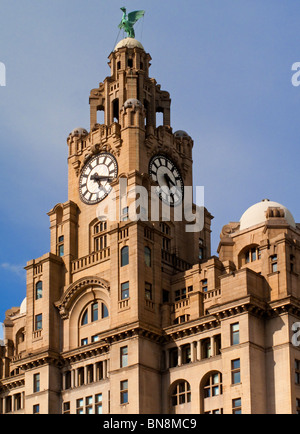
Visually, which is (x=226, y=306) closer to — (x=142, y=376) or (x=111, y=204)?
(x=142, y=376)

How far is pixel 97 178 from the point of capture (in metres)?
114

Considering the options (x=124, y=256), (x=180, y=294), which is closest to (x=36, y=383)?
(x=124, y=256)

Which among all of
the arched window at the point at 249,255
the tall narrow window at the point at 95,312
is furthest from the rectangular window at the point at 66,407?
the arched window at the point at 249,255

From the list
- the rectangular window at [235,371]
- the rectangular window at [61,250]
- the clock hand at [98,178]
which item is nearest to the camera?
the rectangular window at [235,371]

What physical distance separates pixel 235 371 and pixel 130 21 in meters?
46.3

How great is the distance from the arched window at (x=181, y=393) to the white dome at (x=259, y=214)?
16.2 m

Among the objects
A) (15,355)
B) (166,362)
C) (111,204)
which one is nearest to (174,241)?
(111,204)

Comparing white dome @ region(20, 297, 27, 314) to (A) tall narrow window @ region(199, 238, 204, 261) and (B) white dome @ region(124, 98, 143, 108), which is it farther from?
(B) white dome @ region(124, 98, 143, 108)

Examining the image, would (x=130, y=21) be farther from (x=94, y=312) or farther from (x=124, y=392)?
(x=124, y=392)

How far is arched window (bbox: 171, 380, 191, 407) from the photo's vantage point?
99.4 m

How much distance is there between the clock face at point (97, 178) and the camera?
4427 inches

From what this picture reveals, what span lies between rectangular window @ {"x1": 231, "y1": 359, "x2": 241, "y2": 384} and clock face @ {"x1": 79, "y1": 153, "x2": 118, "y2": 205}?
979 inches

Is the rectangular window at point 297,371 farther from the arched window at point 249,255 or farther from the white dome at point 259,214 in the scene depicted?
the white dome at point 259,214

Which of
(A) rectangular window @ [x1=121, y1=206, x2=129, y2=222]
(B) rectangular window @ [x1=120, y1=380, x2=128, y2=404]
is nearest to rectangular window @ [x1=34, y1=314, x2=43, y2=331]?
(A) rectangular window @ [x1=121, y1=206, x2=129, y2=222]
